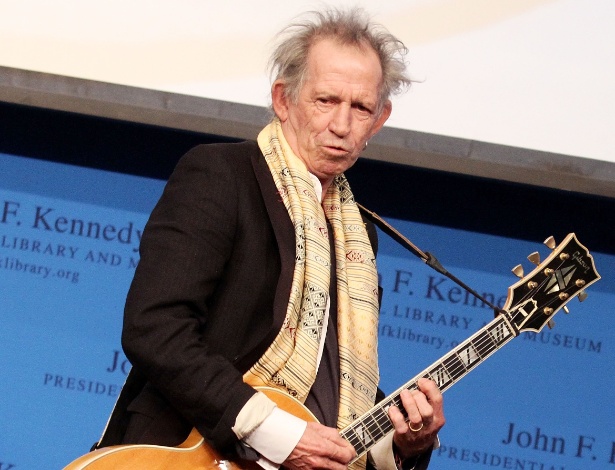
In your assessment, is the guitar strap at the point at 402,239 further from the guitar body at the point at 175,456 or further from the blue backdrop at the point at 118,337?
the blue backdrop at the point at 118,337

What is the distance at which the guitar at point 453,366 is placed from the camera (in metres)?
1.99

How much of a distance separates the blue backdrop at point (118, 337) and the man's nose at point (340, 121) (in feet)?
4.84

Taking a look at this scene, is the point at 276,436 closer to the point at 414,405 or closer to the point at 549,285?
the point at 414,405

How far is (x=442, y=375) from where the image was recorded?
2303mm

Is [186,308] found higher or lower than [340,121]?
lower

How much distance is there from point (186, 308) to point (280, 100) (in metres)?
0.54

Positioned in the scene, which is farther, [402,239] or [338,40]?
[402,239]

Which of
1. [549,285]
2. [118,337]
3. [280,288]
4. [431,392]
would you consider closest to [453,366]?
[431,392]

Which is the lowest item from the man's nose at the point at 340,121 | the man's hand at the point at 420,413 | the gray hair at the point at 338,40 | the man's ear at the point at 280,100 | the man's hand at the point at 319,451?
the man's hand at the point at 319,451

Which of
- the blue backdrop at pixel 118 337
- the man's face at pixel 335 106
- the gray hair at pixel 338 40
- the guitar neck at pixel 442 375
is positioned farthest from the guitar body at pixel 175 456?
the blue backdrop at pixel 118 337

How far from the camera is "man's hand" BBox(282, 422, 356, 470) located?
204cm

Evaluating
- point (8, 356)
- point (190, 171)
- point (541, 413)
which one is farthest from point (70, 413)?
point (190, 171)

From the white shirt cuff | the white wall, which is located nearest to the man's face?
the white shirt cuff

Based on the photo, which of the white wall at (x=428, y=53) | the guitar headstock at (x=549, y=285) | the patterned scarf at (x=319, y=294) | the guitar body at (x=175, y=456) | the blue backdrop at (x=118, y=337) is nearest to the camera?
the guitar body at (x=175, y=456)
